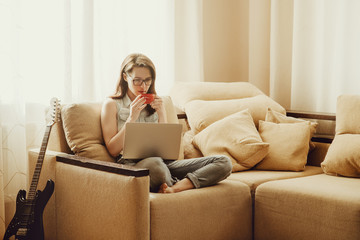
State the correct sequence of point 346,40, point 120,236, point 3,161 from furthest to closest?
point 346,40, point 3,161, point 120,236

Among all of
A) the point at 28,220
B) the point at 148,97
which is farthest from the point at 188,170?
the point at 28,220

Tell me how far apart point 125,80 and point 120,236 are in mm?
941

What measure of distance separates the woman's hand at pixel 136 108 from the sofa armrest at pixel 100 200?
12.6 inches

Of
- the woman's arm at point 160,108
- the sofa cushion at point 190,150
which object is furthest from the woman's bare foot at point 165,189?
the sofa cushion at point 190,150

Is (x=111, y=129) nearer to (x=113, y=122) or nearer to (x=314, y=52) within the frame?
(x=113, y=122)

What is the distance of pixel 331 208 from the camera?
2455 mm

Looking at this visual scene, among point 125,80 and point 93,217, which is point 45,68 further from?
point 93,217

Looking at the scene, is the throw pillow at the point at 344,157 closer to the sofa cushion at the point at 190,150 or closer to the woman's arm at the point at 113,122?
the sofa cushion at the point at 190,150

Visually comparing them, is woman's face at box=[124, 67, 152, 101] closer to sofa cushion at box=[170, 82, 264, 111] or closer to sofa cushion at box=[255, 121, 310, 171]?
sofa cushion at box=[170, 82, 264, 111]

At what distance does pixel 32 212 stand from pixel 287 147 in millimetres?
1483

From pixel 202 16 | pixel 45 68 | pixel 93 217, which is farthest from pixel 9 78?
pixel 202 16

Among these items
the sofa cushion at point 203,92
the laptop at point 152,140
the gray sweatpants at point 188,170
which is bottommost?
the gray sweatpants at point 188,170

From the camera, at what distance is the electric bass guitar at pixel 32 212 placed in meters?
2.50

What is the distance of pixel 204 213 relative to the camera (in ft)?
8.19
